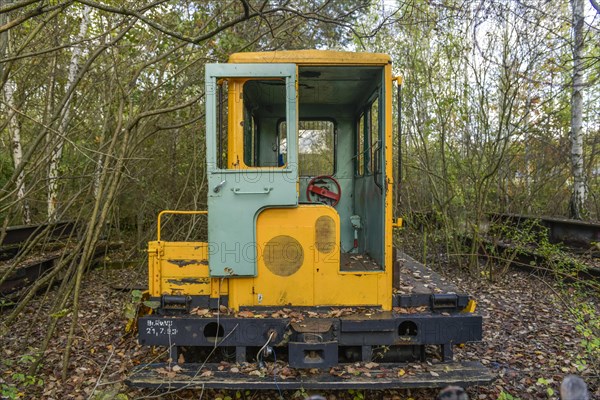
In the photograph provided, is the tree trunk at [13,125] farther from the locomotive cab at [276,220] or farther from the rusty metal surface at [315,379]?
the rusty metal surface at [315,379]

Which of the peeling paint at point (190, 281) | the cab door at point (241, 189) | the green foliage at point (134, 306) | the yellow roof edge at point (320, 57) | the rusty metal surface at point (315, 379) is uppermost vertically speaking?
the yellow roof edge at point (320, 57)

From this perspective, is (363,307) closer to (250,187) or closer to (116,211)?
(250,187)

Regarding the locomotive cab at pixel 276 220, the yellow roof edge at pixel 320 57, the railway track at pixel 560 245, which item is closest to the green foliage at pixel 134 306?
the locomotive cab at pixel 276 220

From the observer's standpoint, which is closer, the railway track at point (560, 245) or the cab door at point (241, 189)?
the cab door at point (241, 189)

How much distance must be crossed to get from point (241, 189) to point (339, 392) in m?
1.95

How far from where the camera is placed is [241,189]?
370cm

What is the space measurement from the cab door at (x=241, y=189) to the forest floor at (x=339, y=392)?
3.43ft

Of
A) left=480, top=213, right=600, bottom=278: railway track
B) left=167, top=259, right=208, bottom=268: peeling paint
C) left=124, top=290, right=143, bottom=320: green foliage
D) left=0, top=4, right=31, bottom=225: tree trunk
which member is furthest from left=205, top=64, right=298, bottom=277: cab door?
left=480, top=213, right=600, bottom=278: railway track

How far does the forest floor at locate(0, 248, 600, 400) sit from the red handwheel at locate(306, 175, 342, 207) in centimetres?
218

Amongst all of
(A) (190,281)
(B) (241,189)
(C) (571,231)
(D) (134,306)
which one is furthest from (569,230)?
(D) (134,306)

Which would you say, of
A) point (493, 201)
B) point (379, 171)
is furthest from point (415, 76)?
point (379, 171)

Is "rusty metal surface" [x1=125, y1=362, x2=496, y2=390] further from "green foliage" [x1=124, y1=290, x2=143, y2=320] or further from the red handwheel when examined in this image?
the red handwheel

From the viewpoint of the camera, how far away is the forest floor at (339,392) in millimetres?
3732

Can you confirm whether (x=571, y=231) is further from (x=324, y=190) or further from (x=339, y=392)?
(x=339, y=392)
